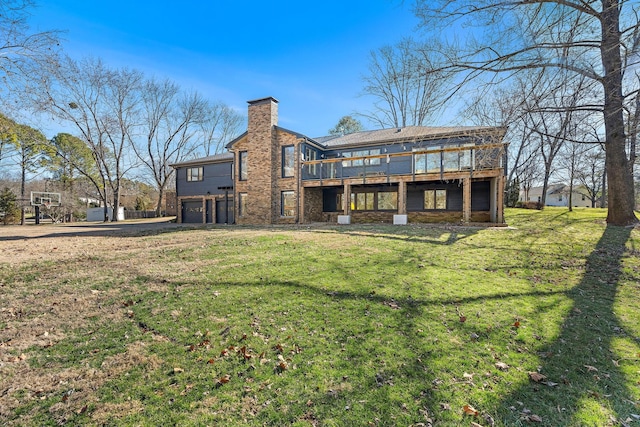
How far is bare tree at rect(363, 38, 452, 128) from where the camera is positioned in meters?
8.18

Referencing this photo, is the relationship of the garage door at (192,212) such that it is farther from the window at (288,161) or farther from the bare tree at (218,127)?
the bare tree at (218,127)

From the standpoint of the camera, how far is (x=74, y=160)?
31.8 metres

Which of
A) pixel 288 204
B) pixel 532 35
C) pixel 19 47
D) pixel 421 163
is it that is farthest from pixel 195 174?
pixel 532 35

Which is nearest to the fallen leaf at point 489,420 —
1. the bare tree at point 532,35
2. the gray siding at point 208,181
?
the bare tree at point 532,35

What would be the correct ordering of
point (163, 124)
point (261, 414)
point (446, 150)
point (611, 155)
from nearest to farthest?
point (261, 414), point (611, 155), point (446, 150), point (163, 124)

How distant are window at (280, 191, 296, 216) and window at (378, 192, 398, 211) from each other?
560 cm

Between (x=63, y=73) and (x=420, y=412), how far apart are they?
32.1 ft

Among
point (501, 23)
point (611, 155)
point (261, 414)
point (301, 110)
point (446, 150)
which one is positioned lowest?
point (261, 414)

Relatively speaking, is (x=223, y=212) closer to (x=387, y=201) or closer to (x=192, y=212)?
(x=192, y=212)

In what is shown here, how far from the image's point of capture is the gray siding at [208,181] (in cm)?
2283

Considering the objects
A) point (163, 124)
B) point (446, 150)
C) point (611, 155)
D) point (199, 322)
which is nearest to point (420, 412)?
point (199, 322)

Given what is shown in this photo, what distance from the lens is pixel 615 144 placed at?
9875 mm

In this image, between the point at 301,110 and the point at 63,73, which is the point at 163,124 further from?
the point at 63,73

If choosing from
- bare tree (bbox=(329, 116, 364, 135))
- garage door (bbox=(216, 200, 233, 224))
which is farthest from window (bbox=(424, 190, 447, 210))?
bare tree (bbox=(329, 116, 364, 135))
